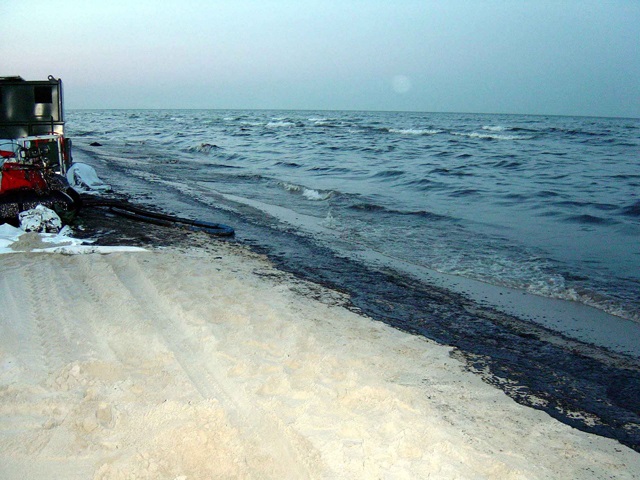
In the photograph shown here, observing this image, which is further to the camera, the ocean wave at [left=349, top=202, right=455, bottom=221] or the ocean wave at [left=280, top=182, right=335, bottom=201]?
the ocean wave at [left=280, top=182, right=335, bottom=201]

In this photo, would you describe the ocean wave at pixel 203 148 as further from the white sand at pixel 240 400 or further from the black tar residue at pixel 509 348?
the white sand at pixel 240 400

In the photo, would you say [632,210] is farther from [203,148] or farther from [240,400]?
[203,148]

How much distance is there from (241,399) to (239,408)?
103 millimetres

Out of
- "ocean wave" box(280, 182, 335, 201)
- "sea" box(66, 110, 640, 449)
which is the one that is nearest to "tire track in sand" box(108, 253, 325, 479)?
"sea" box(66, 110, 640, 449)

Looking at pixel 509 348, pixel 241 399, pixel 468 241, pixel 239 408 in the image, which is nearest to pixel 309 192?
pixel 468 241

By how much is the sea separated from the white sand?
0.60 metres

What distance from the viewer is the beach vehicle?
281 inches

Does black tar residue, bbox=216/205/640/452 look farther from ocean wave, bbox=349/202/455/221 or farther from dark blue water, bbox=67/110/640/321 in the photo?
ocean wave, bbox=349/202/455/221

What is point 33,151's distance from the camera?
795 centimetres

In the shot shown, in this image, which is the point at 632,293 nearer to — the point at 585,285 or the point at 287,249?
the point at 585,285

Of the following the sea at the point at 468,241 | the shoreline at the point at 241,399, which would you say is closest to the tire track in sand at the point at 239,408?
the shoreline at the point at 241,399

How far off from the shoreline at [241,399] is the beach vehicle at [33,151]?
8.84 feet

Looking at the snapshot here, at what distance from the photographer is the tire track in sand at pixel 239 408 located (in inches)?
106

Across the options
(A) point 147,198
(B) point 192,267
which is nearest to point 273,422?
(B) point 192,267
